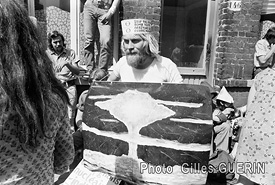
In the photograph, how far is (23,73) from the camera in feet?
2.62

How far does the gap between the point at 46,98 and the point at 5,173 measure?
1.03ft

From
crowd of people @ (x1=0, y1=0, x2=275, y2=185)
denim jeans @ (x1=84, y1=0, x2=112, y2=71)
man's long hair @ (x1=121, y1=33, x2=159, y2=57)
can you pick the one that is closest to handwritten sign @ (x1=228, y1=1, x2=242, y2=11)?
denim jeans @ (x1=84, y1=0, x2=112, y2=71)

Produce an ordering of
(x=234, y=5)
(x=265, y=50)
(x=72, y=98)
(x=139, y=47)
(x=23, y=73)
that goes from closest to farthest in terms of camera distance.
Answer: (x=23, y=73) → (x=139, y=47) → (x=72, y=98) → (x=234, y=5) → (x=265, y=50)

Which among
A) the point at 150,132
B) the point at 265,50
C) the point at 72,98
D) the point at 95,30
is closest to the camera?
the point at 150,132

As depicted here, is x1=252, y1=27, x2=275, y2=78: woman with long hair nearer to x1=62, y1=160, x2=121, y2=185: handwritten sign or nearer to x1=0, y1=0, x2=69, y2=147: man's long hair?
x1=62, y1=160, x2=121, y2=185: handwritten sign

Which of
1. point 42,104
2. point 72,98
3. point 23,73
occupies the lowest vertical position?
point 72,98

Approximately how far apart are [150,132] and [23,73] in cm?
102

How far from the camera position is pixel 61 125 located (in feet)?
3.59

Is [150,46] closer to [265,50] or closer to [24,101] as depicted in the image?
[24,101]

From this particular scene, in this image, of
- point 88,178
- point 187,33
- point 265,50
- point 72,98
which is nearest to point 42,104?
point 88,178

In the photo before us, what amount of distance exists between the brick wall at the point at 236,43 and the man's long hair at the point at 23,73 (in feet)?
14.7

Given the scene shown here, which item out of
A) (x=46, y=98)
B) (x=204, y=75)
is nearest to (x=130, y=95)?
(x=46, y=98)

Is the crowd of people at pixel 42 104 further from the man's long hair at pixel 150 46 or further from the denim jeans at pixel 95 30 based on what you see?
the denim jeans at pixel 95 30

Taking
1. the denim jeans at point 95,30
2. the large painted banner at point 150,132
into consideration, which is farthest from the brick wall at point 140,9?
the large painted banner at point 150,132
